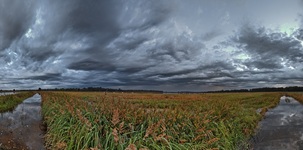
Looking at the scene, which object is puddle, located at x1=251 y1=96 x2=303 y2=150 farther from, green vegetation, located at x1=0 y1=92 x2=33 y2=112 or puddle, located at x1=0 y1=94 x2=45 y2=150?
green vegetation, located at x1=0 y1=92 x2=33 y2=112

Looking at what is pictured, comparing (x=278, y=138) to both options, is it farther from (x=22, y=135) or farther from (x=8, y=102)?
(x=8, y=102)

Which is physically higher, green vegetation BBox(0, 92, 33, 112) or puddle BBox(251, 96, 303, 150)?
green vegetation BBox(0, 92, 33, 112)

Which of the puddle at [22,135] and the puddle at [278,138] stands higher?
the puddle at [22,135]

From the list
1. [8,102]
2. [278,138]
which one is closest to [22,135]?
[278,138]

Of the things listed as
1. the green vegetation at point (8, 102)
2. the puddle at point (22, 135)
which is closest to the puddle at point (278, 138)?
the puddle at point (22, 135)

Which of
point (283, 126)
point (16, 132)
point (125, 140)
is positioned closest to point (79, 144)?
point (125, 140)

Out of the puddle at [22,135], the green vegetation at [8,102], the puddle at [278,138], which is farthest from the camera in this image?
the green vegetation at [8,102]

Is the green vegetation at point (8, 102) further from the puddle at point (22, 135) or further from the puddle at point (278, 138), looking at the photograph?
the puddle at point (278, 138)

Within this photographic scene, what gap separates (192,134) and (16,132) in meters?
10.8

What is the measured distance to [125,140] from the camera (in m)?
7.46

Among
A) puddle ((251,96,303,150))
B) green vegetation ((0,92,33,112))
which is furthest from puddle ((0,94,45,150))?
green vegetation ((0,92,33,112))

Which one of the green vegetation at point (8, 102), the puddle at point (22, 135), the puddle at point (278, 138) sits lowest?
the puddle at point (278, 138)

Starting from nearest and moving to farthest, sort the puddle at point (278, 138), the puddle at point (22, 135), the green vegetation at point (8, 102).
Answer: the puddle at point (22, 135)
the puddle at point (278, 138)
the green vegetation at point (8, 102)

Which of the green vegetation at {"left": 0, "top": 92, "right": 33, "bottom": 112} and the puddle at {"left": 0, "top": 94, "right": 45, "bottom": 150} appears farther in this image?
the green vegetation at {"left": 0, "top": 92, "right": 33, "bottom": 112}
